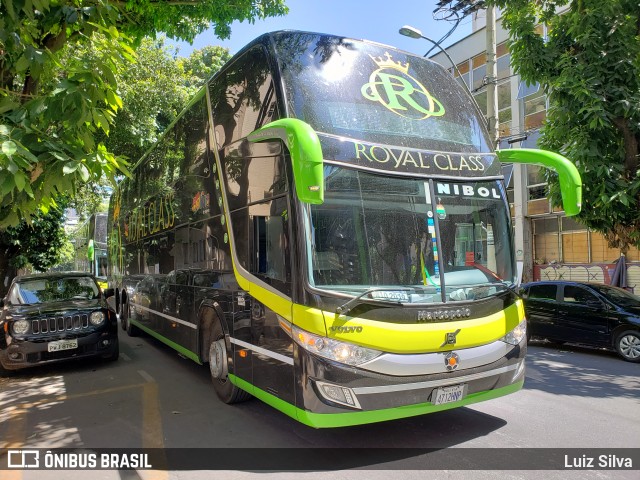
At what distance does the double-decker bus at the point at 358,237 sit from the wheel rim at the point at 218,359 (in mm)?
34

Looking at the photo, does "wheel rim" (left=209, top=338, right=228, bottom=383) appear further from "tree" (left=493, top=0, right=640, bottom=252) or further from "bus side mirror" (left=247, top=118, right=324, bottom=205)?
"tree" (left=493, top=0, right=640, bottom=252)

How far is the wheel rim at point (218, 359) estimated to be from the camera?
588 cm

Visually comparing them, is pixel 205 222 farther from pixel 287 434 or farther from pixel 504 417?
pixel 504 417

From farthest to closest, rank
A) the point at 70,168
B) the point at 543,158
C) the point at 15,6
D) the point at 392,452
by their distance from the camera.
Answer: the point at 543,158 < the point at 392,452 < the point at 15,6 < the point at 70,168

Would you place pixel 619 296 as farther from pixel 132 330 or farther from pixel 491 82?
pixel 132 330

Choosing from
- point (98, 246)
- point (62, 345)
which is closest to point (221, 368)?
point (62, 345)

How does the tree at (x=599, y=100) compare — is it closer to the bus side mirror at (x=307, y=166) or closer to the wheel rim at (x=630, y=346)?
the wheel rim at (x=630, y=346)

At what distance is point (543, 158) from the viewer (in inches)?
199

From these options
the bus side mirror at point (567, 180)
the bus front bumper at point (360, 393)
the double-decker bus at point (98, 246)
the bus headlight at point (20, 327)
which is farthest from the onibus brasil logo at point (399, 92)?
the double-decker bus at point (98, 246)

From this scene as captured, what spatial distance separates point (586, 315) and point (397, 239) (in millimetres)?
7131

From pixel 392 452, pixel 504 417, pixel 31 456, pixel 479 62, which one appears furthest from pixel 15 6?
pixel 479 62

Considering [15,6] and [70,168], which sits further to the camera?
[15,6]

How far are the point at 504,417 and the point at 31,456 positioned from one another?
4857 mm

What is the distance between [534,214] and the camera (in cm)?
2073
